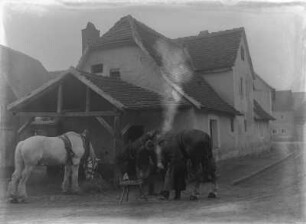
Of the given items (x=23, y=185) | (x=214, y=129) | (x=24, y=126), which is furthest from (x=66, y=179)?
(x=214, y=129)

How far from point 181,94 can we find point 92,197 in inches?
105

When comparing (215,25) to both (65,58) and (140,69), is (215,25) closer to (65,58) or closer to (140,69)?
(65,58)

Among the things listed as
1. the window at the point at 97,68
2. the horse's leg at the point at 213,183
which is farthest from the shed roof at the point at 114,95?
the horse's leg at the point at 213,183

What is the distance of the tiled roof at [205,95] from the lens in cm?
911

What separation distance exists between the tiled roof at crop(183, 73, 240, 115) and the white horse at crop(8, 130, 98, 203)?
2.53m

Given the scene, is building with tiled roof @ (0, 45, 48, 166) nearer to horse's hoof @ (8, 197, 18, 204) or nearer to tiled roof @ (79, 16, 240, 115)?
horse's hoof @ (8, 197, 18, 204)

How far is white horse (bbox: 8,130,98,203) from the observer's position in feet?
24.1

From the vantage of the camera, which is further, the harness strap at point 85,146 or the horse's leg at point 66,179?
the harness strap at point 85,146

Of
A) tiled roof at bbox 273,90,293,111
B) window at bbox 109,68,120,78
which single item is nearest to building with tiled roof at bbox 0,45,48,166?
window at bbox 109,68,120,78

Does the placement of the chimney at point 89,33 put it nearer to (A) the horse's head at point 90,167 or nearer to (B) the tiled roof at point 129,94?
(B) the tiled roof at point 129,94

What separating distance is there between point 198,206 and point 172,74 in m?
3.22

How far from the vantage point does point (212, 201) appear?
6734 millimetres

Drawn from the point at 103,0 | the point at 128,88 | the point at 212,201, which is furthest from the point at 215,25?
the point at 128,88

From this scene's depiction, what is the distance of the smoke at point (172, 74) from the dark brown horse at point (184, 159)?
0.34 metres
